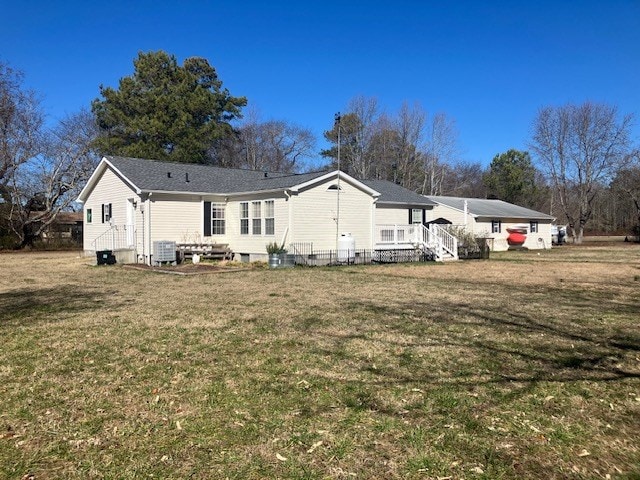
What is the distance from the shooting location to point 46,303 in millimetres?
9523

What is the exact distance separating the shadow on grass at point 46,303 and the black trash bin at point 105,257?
22.7ft

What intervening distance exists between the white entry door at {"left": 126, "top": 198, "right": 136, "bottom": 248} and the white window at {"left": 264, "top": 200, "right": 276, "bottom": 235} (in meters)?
5.43

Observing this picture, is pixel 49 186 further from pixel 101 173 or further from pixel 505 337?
pixel 505 337

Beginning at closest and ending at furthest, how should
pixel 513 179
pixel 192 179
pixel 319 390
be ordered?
pixel 319 390
pixel 192 179
pixel 513 179

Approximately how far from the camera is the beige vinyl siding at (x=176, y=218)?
19.3 meters

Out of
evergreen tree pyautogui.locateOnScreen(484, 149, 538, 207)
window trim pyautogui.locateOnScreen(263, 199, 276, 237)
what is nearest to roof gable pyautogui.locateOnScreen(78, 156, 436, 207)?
window trim pyautogui.locateOnScreen(263, 199, 276, 237)

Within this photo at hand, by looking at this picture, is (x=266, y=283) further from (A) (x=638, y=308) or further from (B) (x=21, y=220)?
(B) (x=21, y=220)

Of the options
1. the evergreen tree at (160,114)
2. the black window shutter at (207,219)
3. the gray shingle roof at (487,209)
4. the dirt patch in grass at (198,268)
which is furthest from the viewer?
the evergreen tree at (160,114)

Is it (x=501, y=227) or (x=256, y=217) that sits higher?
(x=256, y=217)

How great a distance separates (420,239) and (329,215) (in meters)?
5.03

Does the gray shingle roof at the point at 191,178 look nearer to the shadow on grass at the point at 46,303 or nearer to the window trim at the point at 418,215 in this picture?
the window trim at the point at 418,215

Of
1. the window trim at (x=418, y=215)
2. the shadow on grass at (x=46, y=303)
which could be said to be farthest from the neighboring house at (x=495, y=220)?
the shadow on grass at (x=46, y=303)

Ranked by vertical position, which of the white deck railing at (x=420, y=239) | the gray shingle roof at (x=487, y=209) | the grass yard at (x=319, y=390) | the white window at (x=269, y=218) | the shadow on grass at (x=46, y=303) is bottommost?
the grass yard at (x=319, y=390)

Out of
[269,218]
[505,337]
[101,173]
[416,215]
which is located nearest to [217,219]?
[269,218]
